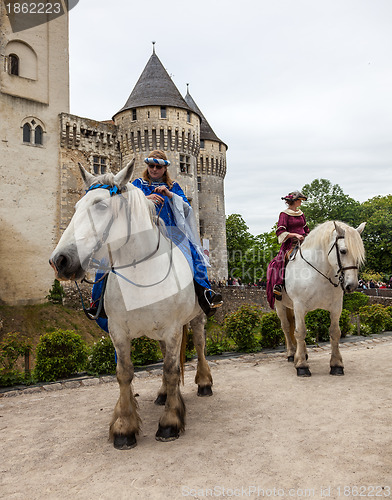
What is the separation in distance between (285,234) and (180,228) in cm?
320

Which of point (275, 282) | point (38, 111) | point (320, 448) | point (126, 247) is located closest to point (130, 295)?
point (126, 247)

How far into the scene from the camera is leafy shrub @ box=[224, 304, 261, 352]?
9312 millimetres

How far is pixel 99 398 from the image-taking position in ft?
19.3

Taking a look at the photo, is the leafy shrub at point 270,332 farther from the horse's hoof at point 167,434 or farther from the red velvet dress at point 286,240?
the horse's hoof at point 167,434

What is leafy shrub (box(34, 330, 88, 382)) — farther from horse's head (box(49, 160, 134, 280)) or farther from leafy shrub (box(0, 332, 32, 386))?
horse's head (box(49, 160, 134, 280))

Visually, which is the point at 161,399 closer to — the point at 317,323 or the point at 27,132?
the point at 317,323

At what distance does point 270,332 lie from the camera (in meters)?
9.55

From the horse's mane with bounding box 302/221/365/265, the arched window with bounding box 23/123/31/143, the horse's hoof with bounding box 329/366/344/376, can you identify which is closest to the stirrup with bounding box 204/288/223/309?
the horse's mane with bounding box 302/221/365/265

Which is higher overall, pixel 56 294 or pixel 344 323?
pixel 56 294

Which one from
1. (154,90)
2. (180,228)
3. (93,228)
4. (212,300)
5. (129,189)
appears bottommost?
(212,300)

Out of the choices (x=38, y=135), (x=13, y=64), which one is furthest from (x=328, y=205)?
(x=13, y=64)

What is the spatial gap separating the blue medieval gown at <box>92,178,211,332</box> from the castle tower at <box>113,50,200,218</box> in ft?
87.9

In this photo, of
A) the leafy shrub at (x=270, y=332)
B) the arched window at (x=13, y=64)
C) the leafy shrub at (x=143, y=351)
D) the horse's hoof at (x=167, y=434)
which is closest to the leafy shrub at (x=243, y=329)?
the leafy shrub at (x=270, y=332)

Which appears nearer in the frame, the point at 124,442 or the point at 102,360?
the point at 124,442
